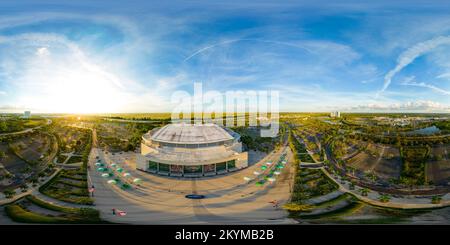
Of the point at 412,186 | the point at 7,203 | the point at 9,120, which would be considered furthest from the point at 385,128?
the point at 9,120

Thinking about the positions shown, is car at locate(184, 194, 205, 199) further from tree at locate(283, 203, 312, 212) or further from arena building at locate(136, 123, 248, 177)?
tree at locate(283, 203, 312, 212)

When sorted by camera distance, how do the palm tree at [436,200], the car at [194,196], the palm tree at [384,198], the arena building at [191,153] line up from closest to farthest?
1. the palm tree at [436,200]
2. the palm tree at [384,198]
3. the car at [194,196]
4. the arena building at [191,153]

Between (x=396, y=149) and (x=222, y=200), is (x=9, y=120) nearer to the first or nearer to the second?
(x=222, y=200)

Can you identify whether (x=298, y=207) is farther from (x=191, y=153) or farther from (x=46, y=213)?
(x=46, y=213)

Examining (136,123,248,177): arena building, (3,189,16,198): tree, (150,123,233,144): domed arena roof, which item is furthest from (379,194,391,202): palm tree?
(3,189,16,198): tree

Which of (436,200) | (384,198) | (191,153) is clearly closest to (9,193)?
(191,153)

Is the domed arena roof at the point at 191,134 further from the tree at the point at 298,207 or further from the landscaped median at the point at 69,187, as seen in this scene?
the tree at the point at 298,207

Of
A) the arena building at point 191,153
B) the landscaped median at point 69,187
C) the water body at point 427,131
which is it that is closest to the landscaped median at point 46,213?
the landscaped median at point 69,187
